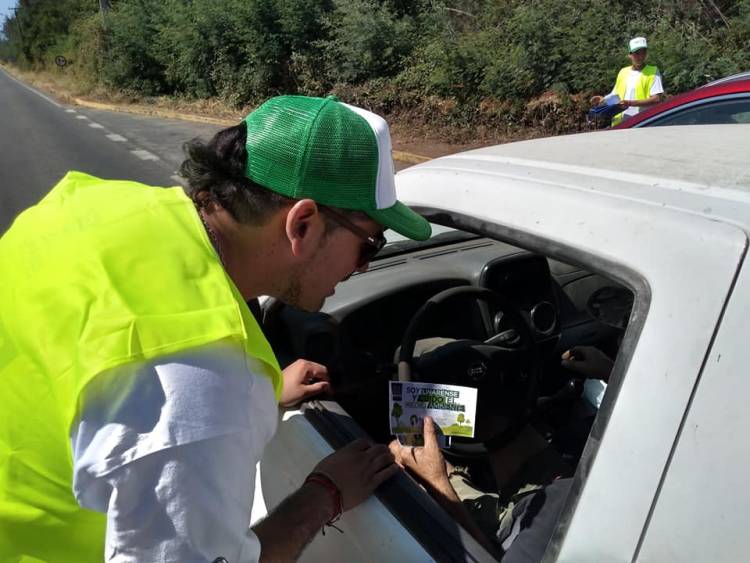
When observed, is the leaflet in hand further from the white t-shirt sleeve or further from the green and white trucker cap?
the white t-shirt sleeve

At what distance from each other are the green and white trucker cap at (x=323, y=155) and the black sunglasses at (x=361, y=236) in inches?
1.0

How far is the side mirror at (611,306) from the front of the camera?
2232 millimetres

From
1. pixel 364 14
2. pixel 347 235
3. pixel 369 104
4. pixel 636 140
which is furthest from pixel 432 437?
pixel 364 14

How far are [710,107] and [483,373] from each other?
3.06 m

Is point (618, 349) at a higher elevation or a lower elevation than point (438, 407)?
higher

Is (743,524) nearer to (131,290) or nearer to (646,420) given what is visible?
(646,420)

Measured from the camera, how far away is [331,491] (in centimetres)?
136

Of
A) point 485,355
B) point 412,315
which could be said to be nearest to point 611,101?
point 412,315

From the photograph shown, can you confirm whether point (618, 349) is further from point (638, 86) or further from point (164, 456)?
point (638, 86)

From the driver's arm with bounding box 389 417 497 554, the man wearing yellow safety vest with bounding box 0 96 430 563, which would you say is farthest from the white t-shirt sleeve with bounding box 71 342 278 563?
the driver's arm with bounding box 389 417 497 554

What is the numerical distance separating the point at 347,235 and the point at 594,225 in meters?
0.51

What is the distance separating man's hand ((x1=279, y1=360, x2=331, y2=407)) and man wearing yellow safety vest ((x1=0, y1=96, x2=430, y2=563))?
33 centimetres

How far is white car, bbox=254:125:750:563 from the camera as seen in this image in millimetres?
957

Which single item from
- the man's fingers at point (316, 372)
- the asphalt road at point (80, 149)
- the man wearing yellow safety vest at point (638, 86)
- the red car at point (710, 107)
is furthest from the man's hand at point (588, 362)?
the man wearing yellow safety vest at point (638, 86)
